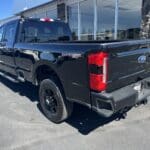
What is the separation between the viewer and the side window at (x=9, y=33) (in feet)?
20.3

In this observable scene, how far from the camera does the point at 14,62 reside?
6133mm

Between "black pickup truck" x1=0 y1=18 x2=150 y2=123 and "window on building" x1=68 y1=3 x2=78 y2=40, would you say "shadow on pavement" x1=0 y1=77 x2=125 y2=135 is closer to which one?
"black pickup truck" x1=0 y1=18 x2=150 y2=123

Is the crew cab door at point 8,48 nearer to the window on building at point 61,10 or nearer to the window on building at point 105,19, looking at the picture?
the window on building at point 105,19

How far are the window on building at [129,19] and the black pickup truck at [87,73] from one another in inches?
286

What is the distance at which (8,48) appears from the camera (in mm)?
6375

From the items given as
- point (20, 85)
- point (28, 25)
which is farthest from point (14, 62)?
point (20, 85)

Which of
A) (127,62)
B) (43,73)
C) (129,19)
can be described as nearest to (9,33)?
(43,73)

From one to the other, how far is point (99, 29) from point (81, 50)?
9.80 m

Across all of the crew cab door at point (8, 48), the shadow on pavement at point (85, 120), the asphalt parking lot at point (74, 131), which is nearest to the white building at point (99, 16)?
the crew cab door at point (8, 48)

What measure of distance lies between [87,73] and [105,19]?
10.4 meters

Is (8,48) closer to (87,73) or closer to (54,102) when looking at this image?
(54,102)

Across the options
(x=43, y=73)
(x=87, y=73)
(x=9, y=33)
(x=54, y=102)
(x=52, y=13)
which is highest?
(x=52, y=13)

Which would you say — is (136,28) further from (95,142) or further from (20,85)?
(95,142)

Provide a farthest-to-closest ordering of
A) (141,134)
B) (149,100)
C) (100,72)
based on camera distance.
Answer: (149,100) → (141,134) → (100,72)
